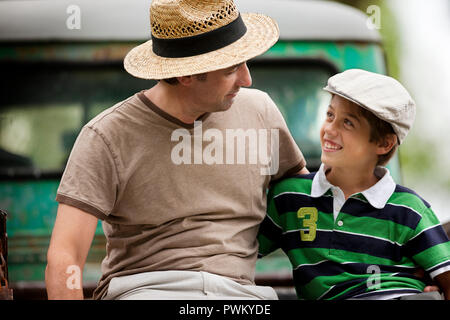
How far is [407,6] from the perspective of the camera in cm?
407

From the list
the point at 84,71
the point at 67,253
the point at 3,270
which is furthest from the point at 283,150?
the point at 84,71

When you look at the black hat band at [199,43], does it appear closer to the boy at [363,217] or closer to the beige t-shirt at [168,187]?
the beige t-shirt at [168,187]

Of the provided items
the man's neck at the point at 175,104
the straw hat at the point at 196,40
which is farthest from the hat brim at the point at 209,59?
the man's neck at the point at 175,104

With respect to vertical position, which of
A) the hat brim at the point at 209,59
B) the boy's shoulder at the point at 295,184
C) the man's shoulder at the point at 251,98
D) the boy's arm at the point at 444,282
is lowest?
the boy's arm at the point at 444,282

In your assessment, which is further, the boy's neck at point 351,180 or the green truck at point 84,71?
the green truck at point 84,71

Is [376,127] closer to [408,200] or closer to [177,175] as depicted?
[408,200]

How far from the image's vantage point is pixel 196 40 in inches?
77.9

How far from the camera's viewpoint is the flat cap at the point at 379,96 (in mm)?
1990

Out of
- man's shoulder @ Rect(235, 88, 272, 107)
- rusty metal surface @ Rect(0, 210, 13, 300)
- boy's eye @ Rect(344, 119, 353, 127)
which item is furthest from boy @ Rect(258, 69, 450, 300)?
rusty metal surface @ Rect(0, 210, 13, 300)

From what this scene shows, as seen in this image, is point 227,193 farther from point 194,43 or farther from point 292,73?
point 292,73

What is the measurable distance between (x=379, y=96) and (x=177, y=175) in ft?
1.98

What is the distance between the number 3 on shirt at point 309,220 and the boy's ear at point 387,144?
0.26 meters

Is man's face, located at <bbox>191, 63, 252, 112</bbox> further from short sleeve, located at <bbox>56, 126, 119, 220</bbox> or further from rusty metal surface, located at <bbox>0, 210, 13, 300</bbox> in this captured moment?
rusty metal surface, located at <bbox>0, 210, 13, 300</bbox>

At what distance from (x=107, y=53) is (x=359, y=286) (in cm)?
148
